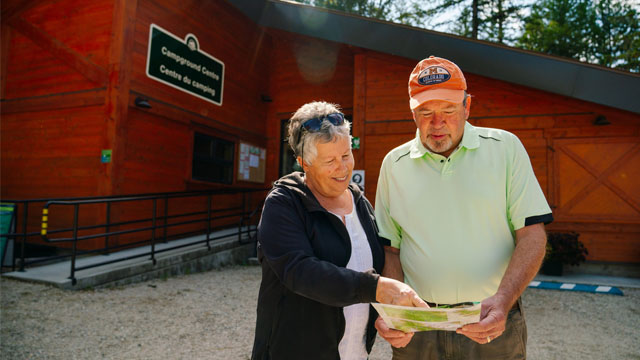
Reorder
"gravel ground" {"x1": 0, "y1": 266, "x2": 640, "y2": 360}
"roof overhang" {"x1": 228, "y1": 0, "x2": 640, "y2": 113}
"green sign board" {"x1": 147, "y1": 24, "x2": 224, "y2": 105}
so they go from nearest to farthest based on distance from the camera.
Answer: "gravel ground" {"x1": 0, "y1": 266, "x2": 640, "y2": 360}, "roof overhang" {"x1": 228, "y1": 0, "x2": 640, "y2": 113}, "green sign board" {"x1": 147, "y1": 24, "x2": 224, "y2": 105}

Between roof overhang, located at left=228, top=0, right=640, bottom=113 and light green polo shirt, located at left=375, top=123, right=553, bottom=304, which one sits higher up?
roof overhang, located at left=228, top=0, right=640, bottom=113

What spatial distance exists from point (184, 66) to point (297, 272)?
7857 mm

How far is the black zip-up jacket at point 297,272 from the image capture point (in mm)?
1372

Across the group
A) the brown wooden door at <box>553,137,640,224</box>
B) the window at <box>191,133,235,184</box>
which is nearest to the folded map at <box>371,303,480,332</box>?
the brown wooden door at <box>553,137,640,224</box>

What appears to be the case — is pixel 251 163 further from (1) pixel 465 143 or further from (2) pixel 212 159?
(1) pixel 465 143

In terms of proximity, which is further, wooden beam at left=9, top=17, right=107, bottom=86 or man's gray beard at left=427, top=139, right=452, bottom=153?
wooden beam at left=9, top=17, right=107, bottom=86

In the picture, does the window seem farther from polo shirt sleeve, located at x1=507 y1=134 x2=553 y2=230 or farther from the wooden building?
polo shirt sleeve, located at x1=507 y1=134 x2=553 y2=230

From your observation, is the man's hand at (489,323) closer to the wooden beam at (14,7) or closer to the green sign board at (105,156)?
the green sign board at (105,156)

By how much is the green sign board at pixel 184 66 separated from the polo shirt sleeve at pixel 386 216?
22.4 feet

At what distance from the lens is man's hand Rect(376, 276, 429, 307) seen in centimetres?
129

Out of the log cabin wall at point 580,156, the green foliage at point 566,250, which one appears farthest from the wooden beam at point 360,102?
the green foliage at point 566,250

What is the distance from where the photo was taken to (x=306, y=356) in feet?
4.87

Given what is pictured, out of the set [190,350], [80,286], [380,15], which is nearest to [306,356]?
[190,350]

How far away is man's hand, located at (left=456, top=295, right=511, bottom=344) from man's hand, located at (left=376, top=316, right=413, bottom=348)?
234mm
